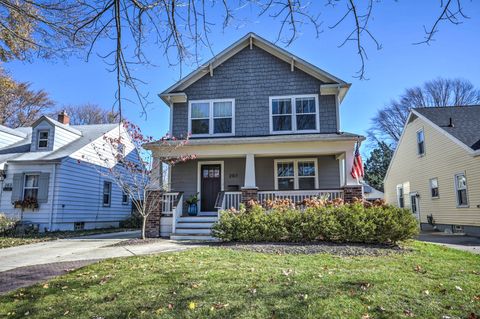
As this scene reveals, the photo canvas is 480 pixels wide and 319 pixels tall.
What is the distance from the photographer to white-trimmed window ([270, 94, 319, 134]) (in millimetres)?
13195

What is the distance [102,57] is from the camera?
3844 mm

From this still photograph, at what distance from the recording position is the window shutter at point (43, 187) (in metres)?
15.0

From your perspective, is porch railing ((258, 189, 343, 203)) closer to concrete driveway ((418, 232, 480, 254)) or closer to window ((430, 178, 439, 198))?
concrete driveway ((418, 232, 480, 254))

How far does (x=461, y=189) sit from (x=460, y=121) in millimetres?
3510

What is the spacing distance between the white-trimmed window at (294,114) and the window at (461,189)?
714 cm

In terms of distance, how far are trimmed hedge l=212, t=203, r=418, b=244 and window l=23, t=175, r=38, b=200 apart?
10.6 m

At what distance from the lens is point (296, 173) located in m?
13.4

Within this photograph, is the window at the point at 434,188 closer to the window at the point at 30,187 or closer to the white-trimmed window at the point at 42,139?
the window at the point at 30,187

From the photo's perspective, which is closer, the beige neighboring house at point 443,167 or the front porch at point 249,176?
the front porch at point 249,176

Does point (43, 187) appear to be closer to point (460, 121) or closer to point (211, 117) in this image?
point (211, 117)

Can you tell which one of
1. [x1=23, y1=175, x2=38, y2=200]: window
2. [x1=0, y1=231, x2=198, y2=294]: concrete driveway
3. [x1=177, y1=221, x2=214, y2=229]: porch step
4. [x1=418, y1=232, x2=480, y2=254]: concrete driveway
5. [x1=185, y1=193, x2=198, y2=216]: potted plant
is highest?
[x1=23, y1=175, x2=38, y2=200]: window

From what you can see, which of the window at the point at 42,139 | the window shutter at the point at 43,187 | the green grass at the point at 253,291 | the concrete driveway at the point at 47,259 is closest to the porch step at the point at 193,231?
the concrete driveway at the point at 47,259

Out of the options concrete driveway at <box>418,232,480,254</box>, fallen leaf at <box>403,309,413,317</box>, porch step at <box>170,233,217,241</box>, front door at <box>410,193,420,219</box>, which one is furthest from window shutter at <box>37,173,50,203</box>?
front door at <box>410,193,420,219</box>

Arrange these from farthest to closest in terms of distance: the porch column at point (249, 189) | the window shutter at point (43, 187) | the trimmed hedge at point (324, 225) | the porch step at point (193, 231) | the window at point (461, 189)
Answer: the window shutter at point (43, 187)
the window at point (461, 189)
the porch column at point (249, 189)
the porch step at point (193, 231)
the trimmed hedge at point (324, 225)
